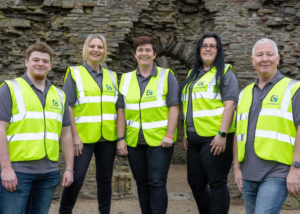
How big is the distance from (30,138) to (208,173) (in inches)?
69.2

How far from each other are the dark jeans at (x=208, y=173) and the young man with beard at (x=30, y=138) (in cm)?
141

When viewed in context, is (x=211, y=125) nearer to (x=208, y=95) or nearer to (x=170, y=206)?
(x=208, y=95)

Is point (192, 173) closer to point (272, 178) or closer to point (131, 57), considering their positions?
point (272, 178)

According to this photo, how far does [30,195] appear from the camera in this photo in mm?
2572

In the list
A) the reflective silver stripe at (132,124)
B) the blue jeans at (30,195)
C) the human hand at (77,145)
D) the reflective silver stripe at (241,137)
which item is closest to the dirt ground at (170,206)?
the human hand at (77,145)

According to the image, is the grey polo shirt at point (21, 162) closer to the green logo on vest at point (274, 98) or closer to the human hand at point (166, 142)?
the human hand at point (166, 142)

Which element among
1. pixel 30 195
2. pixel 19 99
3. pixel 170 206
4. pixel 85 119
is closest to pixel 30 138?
pixel 19 99

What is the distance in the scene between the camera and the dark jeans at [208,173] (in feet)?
10.0

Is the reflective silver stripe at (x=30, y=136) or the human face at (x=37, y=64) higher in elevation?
the human face at (x=37, y=64)

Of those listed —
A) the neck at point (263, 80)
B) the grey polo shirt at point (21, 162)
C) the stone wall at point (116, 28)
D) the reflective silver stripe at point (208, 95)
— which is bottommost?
the grey polo shirt at point (21, 162)

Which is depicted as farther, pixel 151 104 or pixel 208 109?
pixel 151 104

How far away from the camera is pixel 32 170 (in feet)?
8.07

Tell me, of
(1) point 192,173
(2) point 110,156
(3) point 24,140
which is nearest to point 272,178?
(1) point 192,173

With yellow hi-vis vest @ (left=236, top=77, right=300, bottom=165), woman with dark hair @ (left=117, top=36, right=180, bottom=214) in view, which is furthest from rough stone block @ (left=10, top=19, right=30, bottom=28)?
yellow hi-vis vest @ (left=236, top=77, right=300, bottom=165)
